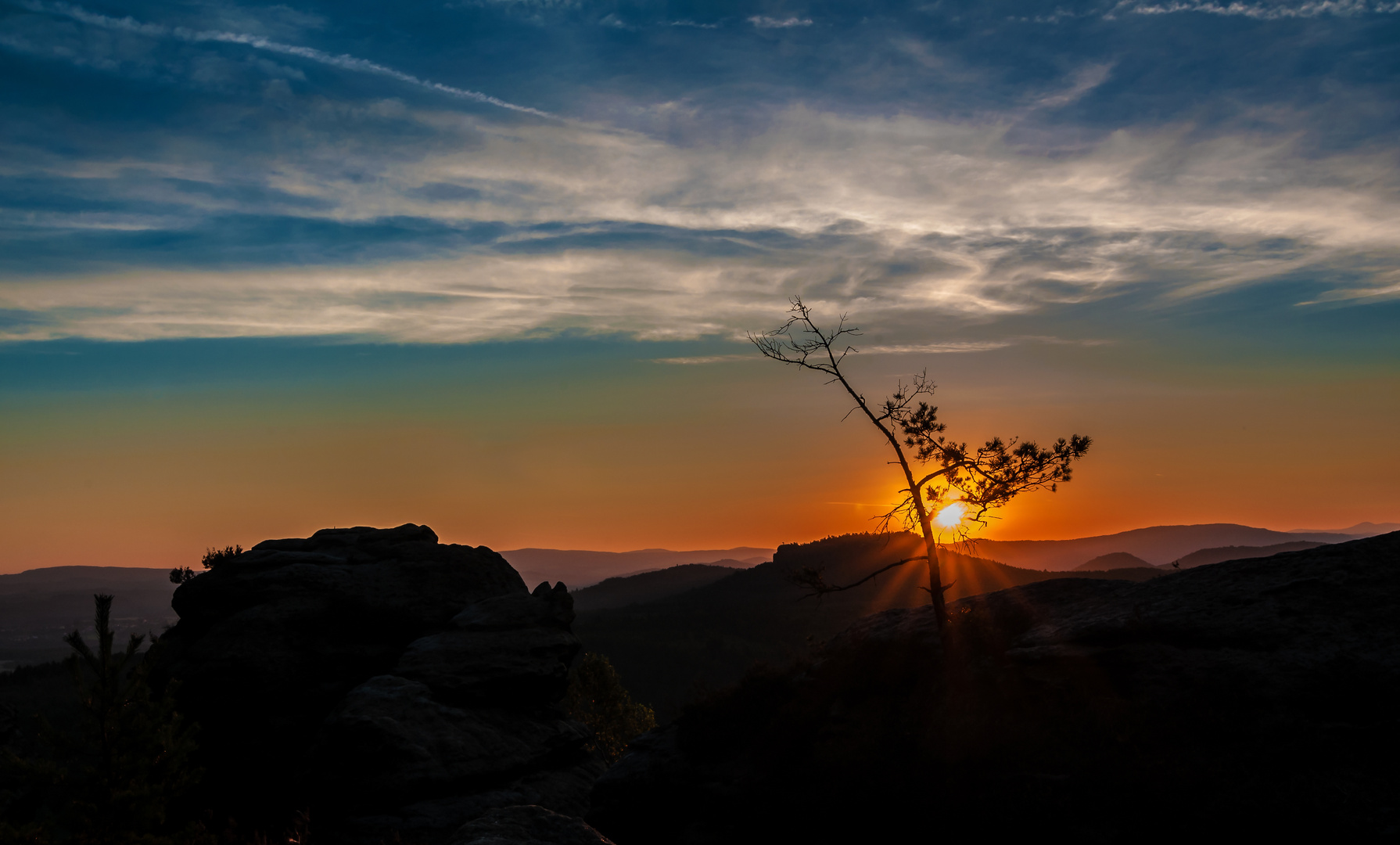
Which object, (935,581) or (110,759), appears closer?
(110,759)

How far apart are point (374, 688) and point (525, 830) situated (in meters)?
17.0

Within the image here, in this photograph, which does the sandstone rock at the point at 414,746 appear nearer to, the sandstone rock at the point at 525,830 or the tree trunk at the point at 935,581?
the sandstone rock at the point at 525,830

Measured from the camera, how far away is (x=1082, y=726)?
51.3 feet

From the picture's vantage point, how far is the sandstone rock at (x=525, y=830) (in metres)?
8.78

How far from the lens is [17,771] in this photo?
15.3 meters

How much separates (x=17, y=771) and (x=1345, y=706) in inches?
1037

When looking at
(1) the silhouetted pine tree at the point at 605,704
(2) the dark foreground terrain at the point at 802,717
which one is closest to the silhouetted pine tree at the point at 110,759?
(2) the dark foreground terrain at the point at 802,717

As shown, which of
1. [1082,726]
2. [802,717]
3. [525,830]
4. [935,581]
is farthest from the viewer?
[802,717]

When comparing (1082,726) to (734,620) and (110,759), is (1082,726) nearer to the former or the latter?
(110,759)

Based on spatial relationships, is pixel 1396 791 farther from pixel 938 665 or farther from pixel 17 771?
pixel 17 771

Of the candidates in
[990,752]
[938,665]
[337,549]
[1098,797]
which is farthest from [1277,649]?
[337,549]

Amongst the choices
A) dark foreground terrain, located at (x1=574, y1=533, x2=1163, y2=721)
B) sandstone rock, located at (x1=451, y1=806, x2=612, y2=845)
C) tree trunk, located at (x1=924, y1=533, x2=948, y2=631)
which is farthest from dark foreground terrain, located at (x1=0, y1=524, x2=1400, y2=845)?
dark foreground terrain, located at (x1=574, y1=533, x2=1163, y2=721)

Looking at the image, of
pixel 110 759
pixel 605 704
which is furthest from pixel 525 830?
pixel 605 704

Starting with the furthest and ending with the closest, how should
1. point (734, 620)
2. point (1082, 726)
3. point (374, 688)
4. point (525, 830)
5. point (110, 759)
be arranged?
point (734, 620) < point (374, 688) < point (110, 759) < point (1082, 726) < point (525, 830)
